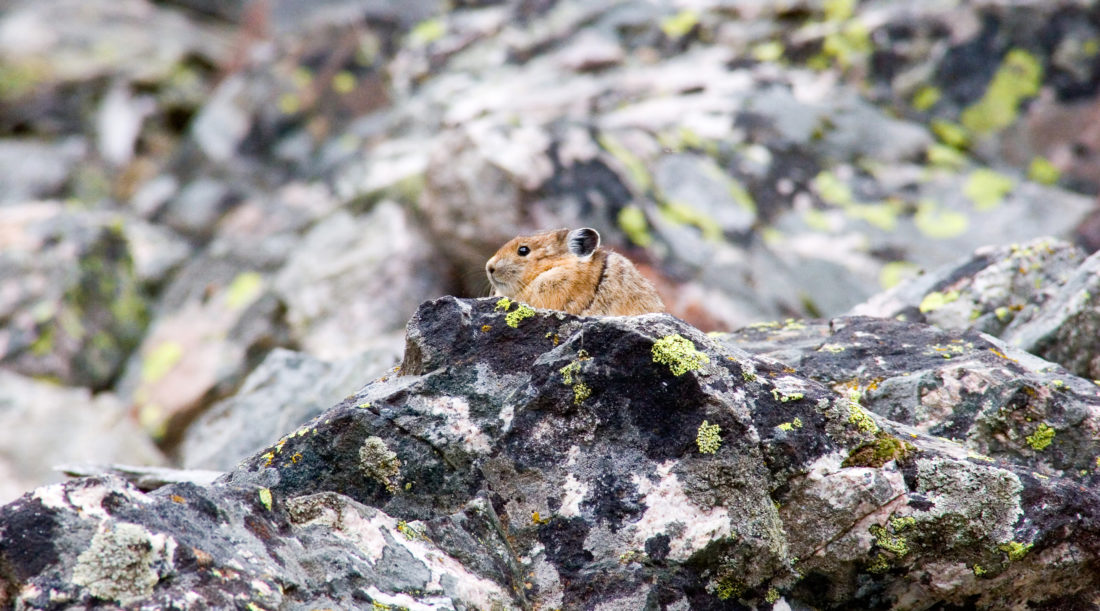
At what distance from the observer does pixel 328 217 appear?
1450cm

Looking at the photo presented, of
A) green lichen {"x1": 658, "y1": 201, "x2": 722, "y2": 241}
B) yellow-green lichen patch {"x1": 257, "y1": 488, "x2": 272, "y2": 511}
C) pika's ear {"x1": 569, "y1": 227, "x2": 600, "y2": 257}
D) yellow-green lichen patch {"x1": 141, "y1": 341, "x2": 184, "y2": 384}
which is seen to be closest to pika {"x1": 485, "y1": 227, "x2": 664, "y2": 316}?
pika's ear {"x1": 569, "y1": 227, "x2": 600, "y2": 257}

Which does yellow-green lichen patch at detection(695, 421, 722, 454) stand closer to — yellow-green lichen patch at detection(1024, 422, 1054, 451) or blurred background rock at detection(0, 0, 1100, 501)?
yellow-green lichen patch at detection(1024, 422, 1054, 451)

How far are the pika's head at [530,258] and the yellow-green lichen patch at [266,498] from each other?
4.71 metres

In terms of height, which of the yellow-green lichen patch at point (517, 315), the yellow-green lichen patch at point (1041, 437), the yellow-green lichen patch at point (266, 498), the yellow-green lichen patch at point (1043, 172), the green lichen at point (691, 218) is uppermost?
the yellow-green lichen patch at point (266, 498)

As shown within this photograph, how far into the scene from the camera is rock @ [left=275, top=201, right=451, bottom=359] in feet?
41.5

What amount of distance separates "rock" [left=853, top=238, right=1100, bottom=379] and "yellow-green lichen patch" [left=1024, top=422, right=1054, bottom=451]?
1424mm

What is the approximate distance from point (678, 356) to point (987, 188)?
393 inches

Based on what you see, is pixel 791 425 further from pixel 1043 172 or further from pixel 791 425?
pixel 1043 172

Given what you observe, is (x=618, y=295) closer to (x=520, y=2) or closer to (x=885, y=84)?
(x=885, y=84)

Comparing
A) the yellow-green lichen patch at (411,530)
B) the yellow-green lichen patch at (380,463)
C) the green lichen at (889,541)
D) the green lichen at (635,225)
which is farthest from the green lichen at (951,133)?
the yellow-green lichen patch at (411,530)

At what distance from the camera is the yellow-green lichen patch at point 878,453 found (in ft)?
14.7

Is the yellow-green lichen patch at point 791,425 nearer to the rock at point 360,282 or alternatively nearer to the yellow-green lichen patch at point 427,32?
the rock at point 360,282

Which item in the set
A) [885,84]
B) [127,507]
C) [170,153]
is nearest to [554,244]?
[127,507]

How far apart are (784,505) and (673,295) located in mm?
7174
